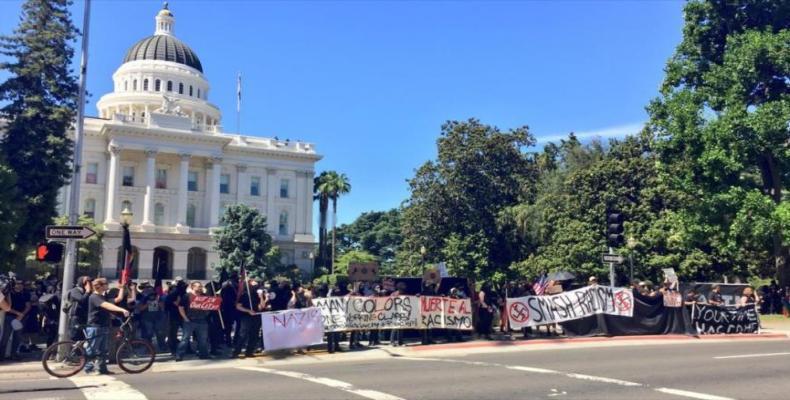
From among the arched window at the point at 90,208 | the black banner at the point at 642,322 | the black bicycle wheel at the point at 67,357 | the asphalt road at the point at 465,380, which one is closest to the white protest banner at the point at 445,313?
the asphalt road at the point at 465,380

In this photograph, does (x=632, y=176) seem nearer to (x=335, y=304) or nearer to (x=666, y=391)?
(x=335, y=304)

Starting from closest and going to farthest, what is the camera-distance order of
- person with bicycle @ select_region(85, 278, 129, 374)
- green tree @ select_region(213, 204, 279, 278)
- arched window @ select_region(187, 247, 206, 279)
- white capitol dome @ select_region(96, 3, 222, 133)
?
person with bicycle @ select_region(85, 278, 129, 374)
green tree @ select_region(213, 204, 279, 278)
arched window @ select_region(187, 247, 206, 279)
white capitol dome @ select_region(96, 3, 222, 133)

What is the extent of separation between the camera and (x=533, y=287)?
74.4 feet

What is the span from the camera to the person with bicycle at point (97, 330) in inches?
491

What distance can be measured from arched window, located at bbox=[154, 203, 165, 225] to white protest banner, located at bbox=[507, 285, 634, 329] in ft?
205

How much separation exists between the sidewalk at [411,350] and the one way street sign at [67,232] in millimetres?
2705

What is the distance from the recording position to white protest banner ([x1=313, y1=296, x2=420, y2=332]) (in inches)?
651

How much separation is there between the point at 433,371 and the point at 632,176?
31930 mm

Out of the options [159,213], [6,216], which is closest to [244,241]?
[159,213]

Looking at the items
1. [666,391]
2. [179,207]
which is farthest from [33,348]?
[179,207]

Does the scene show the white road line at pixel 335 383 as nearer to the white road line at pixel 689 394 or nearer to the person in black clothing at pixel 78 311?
the person in black clothing at pixel 78 311

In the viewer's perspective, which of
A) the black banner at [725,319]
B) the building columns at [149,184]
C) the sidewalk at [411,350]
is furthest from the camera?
the building columns at [149,184]

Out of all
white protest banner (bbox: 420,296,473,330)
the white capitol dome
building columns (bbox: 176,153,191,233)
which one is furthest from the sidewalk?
the white capitol dome

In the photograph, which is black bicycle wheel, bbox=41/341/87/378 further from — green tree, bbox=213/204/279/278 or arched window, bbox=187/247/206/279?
arched window, bbox=187/247/206/279
